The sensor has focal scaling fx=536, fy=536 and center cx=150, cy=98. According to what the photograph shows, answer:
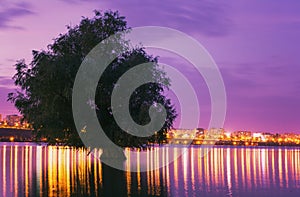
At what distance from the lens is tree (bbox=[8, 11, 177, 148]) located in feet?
149

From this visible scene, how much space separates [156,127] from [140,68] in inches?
220

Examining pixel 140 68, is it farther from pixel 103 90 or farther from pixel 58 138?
pixel 58 138

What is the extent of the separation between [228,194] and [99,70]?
67.9ft

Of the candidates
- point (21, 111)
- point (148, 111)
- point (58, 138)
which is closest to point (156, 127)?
point (148, 111)

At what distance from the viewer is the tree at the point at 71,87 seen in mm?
45469

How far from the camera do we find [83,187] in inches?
1197

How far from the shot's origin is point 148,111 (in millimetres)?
45469

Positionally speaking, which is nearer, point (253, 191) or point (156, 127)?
point (253, 191)

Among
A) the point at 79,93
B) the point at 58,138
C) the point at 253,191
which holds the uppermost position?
the point at 79,93

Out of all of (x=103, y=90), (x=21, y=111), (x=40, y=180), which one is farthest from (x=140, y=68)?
(x=40, y=180)

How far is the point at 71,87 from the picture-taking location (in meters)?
45.0

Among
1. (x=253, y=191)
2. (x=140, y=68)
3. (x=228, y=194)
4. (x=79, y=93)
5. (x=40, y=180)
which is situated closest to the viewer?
(x=228, y=194)

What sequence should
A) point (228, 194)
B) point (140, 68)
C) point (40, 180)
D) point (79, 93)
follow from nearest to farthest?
1. point (228, 194)
2. point (40, 180)
3. point (79, 93)
4. point (140, 68)

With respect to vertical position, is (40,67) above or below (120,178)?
above
